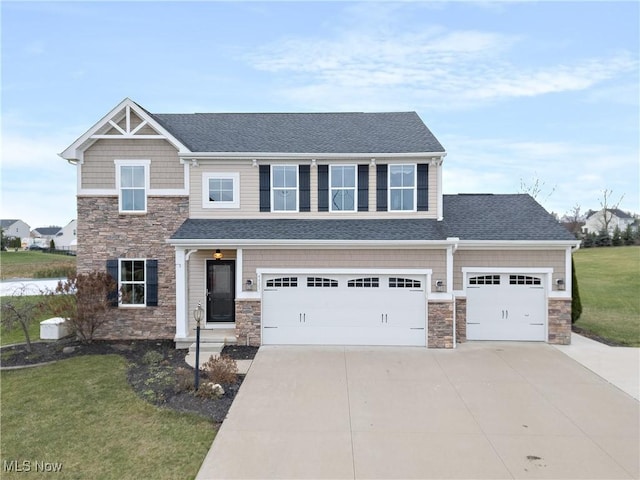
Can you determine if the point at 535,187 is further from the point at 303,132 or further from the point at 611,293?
the point at 303,132

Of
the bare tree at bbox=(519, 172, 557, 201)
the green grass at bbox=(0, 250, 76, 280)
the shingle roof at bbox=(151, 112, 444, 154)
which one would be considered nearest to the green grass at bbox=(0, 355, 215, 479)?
the shingle roof at bbox=(151, 112, 444, 154)

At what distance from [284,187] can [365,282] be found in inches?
163

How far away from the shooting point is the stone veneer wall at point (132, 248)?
11.8 meters

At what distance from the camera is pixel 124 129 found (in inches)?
465

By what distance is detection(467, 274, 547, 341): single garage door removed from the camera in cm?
1130

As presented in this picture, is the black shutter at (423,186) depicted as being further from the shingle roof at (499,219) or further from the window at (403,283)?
the window at (403,283)

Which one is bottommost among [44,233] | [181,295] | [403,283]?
[181,295]

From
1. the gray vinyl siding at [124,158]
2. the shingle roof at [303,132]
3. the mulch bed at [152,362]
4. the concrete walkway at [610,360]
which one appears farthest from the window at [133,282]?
the concrete walkway at [610,360]

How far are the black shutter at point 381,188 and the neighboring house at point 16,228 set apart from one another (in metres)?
101

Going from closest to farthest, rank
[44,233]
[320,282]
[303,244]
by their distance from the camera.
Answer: [303,244], [320,282], [44,233]

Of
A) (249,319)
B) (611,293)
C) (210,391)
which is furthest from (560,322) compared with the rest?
(611,293)

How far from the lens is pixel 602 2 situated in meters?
12.9

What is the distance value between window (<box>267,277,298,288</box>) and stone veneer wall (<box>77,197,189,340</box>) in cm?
330

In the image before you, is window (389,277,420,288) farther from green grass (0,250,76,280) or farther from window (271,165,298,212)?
green grass (0,250,76,280)
